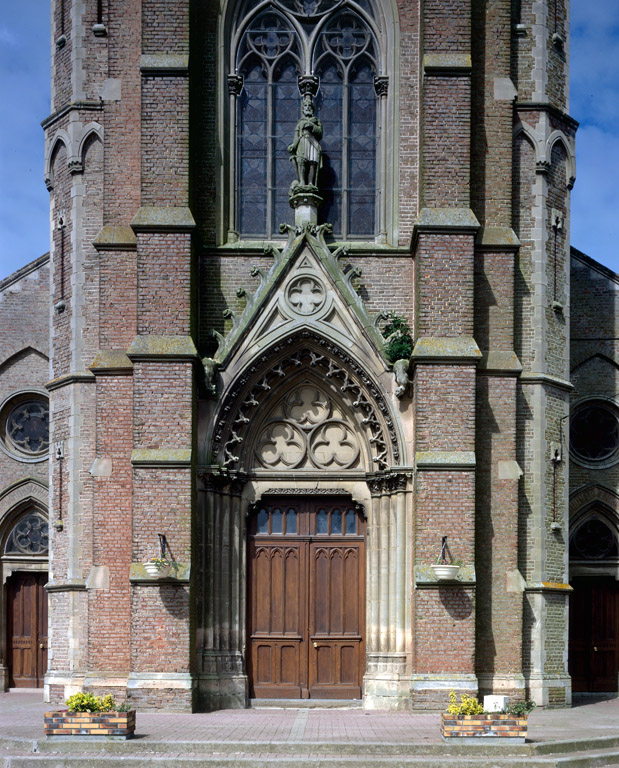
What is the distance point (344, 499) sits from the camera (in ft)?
64.9

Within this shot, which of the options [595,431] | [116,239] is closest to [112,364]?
[116,239]

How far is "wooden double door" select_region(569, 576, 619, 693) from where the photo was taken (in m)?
22.5

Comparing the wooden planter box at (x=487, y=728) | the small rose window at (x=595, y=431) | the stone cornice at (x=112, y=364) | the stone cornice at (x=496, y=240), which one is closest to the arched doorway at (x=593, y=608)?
the small rose window at (x=595, y=431)

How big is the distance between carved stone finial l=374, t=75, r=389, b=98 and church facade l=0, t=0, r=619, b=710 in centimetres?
3

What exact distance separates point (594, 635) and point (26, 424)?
37.0ft

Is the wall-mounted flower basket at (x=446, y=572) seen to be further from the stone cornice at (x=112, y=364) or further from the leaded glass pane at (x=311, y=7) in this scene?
the leaded glass pane at (x=311, y=7)

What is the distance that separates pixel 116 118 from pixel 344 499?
708cm

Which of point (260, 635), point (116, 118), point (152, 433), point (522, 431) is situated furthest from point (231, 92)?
point (260, 635)

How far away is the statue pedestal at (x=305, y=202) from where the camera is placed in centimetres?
1962

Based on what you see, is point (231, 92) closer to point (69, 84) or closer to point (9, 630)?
point (69, 84)

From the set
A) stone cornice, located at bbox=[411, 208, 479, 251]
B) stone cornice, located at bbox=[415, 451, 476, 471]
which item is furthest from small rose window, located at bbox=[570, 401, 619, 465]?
stone cornice, located at bbox=[411, 208, 479, 251]

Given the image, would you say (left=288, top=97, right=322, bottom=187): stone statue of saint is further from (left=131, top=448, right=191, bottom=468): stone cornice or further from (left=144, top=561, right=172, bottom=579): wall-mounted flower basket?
(left=144, top=561, right=172, bottom=579): wall-mounted flower basket

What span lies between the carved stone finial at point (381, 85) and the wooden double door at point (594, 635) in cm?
939

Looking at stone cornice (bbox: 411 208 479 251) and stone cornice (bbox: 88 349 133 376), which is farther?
stone cornice (bbox: 88 349 133 376)
